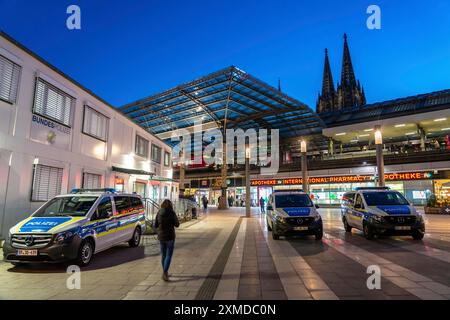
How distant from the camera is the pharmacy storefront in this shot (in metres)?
28.3

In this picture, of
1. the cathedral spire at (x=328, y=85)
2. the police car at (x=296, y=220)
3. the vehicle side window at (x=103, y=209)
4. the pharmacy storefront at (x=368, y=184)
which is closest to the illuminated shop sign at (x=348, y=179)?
the pharmacy storefront at (x=368, y=184)

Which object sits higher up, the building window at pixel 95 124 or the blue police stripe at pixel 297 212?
the building window at pixel 95 124

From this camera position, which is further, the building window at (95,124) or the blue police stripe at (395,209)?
the building window at (95,124)

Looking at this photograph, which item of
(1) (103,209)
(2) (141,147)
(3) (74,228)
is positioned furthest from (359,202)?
(2) (141,147)

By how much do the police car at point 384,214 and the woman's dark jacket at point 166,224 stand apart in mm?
7979

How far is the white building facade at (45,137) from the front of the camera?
983cm

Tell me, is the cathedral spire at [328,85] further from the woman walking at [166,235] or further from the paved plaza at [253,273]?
the woman walking at [166,235]

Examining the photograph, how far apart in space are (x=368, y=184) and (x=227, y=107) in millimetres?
18148

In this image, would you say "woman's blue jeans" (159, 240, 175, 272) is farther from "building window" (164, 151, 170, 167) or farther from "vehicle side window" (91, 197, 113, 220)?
"building window" (164, 151, 170, 167)

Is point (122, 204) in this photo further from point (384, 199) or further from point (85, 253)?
point (384, 199)

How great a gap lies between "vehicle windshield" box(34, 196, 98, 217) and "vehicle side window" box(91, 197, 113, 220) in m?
0.23

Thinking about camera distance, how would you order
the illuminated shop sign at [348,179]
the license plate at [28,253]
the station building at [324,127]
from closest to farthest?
the license plate at [28,253], the station building at [324,127], the illuminated shop sign at [348,179]

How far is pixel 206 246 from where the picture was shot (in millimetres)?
10586
